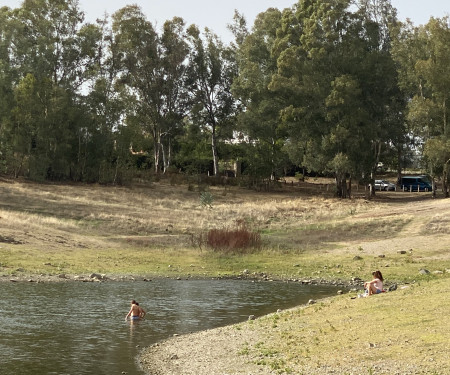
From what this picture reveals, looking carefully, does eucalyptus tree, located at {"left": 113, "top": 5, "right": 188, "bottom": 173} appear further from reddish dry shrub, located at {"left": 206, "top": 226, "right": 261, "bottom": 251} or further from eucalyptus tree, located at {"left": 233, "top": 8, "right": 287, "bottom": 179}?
reddish dry shrub, located at {"left": 206, "top": 226, "right": 261, "bottom": 251}

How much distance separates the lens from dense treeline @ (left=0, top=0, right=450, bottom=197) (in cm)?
8100

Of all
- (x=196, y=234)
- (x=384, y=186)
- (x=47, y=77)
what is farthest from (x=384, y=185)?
(x=196, y=234)

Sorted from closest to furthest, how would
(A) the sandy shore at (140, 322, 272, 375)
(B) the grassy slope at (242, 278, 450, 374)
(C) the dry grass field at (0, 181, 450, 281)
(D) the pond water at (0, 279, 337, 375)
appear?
(B) the grassy slope at (242, 278, 450, 374) → (A) the sandy shore at (140, 322, 272, 375) → (D) the pond water at (0, 279, 337, 375) → (C) the dry grass field at (0, 181, 450, 281)

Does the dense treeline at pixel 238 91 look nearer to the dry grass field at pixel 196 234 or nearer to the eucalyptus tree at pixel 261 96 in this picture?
the eucalyptus tree at pixel 261 96

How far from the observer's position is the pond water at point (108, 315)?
19.7m

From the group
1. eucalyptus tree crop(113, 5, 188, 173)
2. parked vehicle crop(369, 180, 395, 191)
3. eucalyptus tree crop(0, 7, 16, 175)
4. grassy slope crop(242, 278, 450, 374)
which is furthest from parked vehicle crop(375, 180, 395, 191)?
grassy slope crop(242, 278, 450, 374)

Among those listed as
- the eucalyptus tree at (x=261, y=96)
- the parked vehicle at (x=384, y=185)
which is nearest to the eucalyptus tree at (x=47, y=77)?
the eucalyptus tree at (x=261, y=96)

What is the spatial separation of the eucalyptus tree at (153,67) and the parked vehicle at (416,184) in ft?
117

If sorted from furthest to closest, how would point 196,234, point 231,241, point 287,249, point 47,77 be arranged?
point 47,77
point 196,234
point 287,249
point 231,241

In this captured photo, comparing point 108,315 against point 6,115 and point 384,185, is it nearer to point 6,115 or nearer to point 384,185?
point 6,115

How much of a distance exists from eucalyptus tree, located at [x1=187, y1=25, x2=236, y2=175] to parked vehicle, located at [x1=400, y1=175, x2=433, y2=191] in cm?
2797

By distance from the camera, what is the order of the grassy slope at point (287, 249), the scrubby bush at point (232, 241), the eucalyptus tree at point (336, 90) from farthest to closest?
1. the eucalyptus tree at point (336, 90)
2. the scrubby bush at point (232, 241)
3. the grassy slope at point (287, 249)

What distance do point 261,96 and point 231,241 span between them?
49945mm

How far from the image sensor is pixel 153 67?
103m
